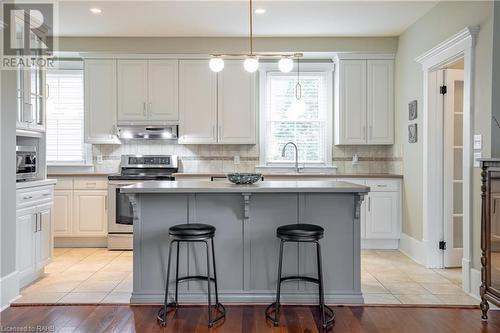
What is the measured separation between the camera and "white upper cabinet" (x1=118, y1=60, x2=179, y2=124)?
562 centimetres

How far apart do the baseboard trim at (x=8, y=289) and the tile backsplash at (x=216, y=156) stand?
8.87 feet

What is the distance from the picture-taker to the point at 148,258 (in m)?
3.34

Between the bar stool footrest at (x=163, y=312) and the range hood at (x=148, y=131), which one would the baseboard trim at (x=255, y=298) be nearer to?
the bar stool footrest at (x=163, y=312)

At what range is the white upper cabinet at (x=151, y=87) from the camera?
5621 millimetres

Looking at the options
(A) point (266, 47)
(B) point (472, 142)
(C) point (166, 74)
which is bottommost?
(B) point (472, 142)

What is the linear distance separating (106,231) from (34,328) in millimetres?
2647

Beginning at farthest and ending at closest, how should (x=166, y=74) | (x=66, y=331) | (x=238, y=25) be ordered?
(x=166, y=74) → (x=238, y=25) → (x=66, y=331)

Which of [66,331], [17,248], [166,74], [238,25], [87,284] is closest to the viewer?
[66,331]

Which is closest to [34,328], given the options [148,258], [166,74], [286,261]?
[148,258]

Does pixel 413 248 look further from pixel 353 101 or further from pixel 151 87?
pixel 151 87

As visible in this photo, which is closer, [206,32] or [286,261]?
[286,261]

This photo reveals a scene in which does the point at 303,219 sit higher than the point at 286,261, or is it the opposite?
the point at 303,219

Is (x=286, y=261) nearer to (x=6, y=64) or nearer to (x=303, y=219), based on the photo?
(x=303, y=219)

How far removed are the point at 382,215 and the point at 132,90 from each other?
144 inches
